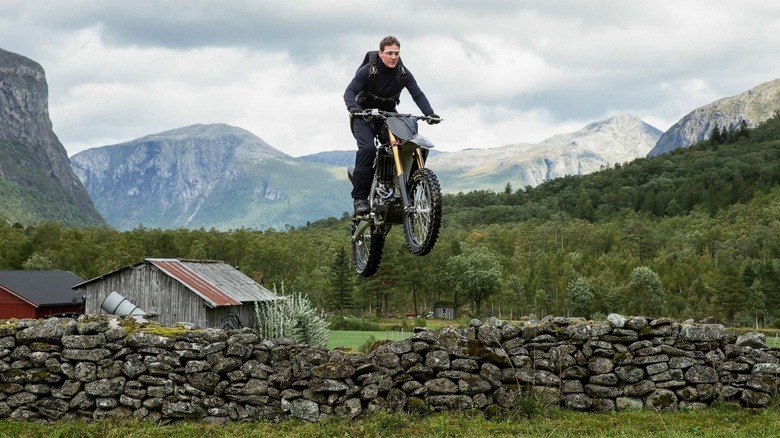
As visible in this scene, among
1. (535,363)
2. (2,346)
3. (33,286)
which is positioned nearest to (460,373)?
(535,363)

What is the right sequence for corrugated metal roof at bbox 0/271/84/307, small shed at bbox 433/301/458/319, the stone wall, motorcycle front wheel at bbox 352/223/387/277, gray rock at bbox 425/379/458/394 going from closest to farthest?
motorcycle front wheel at bbox 352/223/387/277 < gray rock at bbox 425/379/458/394 < the stone wall < corrugated metal roof at bbox 0/271/84/307 < small shed at bbox 433/301/458/319

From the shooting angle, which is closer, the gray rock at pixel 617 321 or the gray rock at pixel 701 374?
the gray rock at pixel 701 374

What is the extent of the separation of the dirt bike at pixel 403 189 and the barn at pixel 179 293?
28.6 meters

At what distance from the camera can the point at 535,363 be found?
15.1 meters

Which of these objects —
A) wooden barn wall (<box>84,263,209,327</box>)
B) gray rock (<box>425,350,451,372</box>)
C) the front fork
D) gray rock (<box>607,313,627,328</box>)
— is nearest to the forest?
wooden barn wall (<box>84,263,209,327</box>)

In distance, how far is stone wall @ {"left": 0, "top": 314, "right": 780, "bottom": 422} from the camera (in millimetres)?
14883

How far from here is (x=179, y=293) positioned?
121 ft

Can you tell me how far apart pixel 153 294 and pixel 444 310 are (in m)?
51.9

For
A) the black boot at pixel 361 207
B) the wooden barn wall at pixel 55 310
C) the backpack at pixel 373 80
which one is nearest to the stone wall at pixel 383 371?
the black boot at pixel 361 207

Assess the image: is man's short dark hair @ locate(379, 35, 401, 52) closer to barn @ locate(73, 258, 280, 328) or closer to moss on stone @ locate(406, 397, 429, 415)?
moss on stone @ locate(406, 397, 429, 415)

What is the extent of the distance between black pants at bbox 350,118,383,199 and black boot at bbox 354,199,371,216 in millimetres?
68

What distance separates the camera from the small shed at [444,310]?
3280 inches

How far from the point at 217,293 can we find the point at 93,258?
2934 inches

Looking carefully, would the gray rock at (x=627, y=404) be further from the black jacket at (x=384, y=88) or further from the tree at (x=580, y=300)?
the tree at (x=580, y=300)
